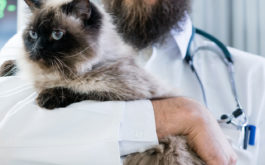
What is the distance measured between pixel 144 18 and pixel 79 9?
0.73m

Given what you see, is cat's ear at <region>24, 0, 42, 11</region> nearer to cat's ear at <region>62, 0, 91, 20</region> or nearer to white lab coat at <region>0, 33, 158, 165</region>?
cat's ear at <region>62, 0, 91, 20</region>

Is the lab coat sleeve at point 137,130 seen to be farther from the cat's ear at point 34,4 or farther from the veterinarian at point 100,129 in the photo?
the cat's ear at point 34,4

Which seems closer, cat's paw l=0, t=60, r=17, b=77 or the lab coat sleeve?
the lab coat sleeve

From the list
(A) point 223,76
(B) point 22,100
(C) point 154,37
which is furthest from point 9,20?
(A) point 223,76

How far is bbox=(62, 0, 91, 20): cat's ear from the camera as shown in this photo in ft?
3.08

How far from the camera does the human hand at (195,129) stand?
0.92 metres

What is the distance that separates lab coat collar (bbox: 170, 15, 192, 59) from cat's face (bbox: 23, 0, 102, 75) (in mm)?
592

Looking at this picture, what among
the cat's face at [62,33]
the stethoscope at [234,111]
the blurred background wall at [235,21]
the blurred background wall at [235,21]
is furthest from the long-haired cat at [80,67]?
the blurred background wall at [235,21]

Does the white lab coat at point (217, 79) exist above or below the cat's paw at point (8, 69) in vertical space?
below

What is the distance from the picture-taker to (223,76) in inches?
58.0

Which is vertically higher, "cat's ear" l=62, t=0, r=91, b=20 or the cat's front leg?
"cat's ear" l=62, t=0, r=91, b=20

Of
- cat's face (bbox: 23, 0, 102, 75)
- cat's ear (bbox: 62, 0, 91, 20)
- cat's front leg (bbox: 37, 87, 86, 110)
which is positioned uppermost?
cat's ear (bbox: 62, 0, 91, 20)

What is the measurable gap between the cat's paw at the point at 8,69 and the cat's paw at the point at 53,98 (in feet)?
1.07

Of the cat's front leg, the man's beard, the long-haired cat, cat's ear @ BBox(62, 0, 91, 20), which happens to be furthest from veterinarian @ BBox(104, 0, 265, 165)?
cat's ear @ BBox(62, 0, 91, 20)
